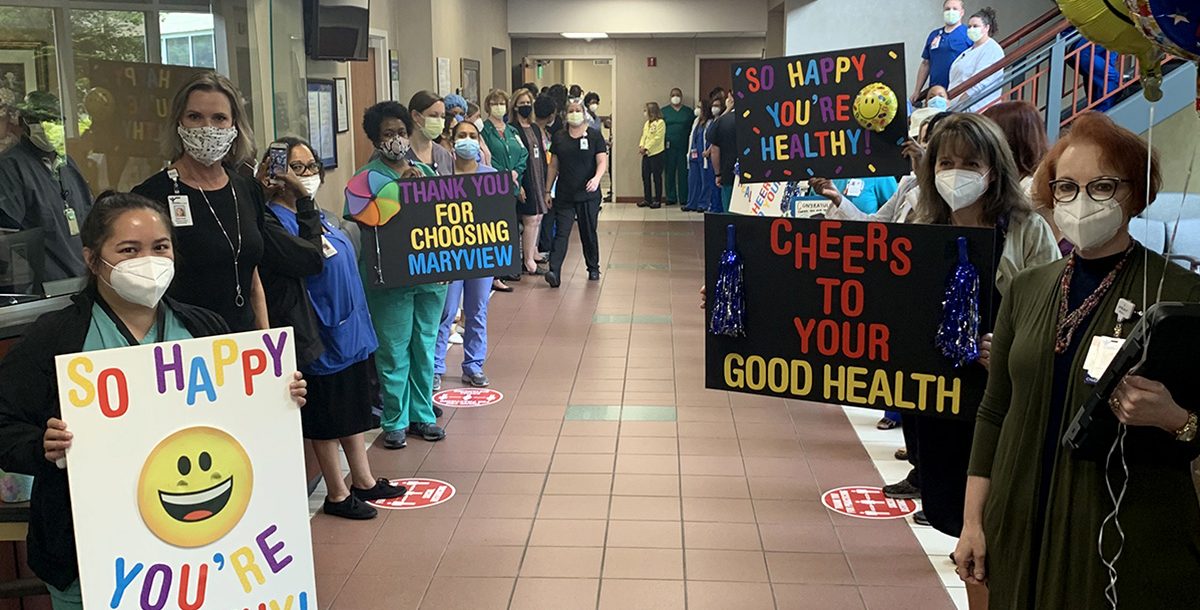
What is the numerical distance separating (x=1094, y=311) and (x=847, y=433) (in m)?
3.60

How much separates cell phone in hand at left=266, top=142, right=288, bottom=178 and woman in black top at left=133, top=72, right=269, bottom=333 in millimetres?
275

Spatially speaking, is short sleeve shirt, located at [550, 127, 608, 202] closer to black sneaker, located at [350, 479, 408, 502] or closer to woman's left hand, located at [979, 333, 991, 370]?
black sneaker, located at [350, 479, 408, 502]

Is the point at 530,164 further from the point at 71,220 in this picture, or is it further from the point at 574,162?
the point at 71,220

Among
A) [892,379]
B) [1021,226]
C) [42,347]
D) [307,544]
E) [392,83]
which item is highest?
[392,83]

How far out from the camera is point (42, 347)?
2365 mm

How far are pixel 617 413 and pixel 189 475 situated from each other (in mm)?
3683

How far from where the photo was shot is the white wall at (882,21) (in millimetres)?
11867

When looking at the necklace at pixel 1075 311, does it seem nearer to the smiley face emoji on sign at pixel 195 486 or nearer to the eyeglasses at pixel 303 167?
the smiley face emoji on sign at pixel 195 486

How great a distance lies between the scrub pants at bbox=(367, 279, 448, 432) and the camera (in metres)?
4.98

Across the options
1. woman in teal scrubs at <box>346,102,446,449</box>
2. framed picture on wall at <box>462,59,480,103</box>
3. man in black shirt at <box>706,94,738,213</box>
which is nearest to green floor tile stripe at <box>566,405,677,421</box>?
woman in teal scrubs at <box>346,102,446,449</box>

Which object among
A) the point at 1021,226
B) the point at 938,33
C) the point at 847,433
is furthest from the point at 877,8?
the point at 1021,226

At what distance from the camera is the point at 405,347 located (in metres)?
5.03

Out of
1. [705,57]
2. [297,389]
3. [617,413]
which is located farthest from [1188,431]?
[705,57]

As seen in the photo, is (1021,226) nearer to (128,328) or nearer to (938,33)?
(128,328)
